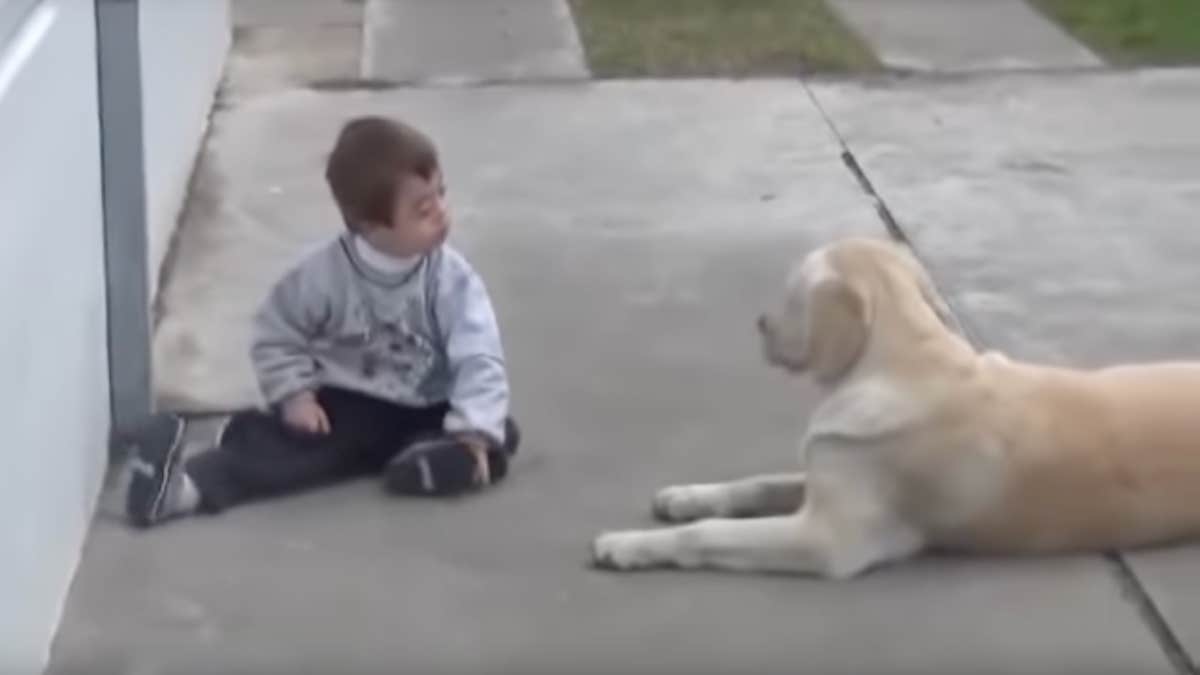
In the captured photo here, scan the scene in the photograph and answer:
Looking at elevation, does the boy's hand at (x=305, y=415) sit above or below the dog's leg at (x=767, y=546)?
below

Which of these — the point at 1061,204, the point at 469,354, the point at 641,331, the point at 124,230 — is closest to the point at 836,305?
the point at 469,354

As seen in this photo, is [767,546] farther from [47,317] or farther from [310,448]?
[47,317]

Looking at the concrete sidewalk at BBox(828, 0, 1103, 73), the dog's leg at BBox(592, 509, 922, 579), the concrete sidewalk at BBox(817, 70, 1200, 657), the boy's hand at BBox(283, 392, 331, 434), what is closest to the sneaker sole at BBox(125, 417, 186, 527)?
the boy's hand at BBox(283, 392, 331, 434)

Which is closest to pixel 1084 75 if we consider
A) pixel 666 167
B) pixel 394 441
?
pixel 666 167

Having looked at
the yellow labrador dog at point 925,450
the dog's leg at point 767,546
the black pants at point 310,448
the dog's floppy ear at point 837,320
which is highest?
the dog's floppy ear at point 837,320

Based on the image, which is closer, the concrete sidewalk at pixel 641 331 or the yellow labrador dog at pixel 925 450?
the concrete sidewalk at pixel 641 331

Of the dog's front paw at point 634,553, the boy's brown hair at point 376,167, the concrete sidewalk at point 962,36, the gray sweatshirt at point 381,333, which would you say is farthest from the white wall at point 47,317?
the concrete sidewalk at point 962,36

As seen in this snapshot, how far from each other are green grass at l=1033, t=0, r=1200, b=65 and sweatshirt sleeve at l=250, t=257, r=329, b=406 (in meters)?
4.85

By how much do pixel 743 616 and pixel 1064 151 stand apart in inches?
148

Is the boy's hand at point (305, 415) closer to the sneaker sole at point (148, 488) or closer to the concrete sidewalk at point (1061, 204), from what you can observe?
the sneaker sole at point (148, 488)

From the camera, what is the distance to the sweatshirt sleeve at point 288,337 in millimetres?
4984

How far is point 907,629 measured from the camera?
4340 mm

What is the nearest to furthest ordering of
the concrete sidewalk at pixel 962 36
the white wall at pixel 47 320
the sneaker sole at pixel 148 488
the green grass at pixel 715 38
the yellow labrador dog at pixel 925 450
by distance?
the white wall at pixel 47 320 < the yellow labrador dog at pixel 925 450 < the sneaker sole at pixel 148 488 < the green grass at pixel 715 38 < the concrete sidewalk at pixel 962 36

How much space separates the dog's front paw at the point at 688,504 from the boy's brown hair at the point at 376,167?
30.9 inches
